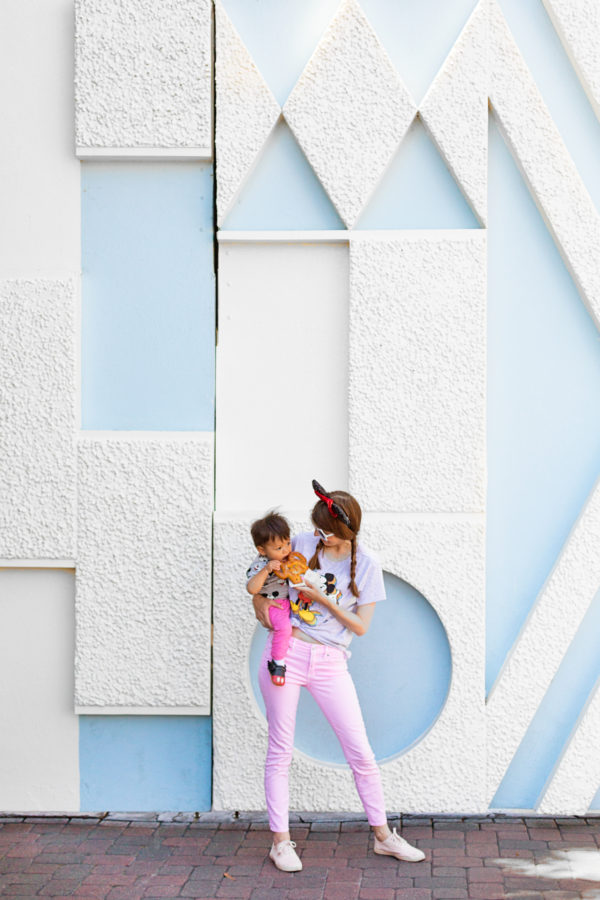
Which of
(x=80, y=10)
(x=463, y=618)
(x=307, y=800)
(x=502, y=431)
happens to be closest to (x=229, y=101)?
(x=80, y=10)

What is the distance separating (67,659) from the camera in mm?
4406

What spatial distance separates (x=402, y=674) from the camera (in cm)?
437

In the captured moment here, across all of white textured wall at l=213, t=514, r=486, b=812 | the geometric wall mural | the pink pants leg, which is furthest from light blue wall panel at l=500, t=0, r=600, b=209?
the pink pants leg

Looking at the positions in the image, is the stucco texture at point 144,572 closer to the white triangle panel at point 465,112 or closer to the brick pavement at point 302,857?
the brick pavement at point 302,857

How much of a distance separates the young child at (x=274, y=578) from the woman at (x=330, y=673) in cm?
4

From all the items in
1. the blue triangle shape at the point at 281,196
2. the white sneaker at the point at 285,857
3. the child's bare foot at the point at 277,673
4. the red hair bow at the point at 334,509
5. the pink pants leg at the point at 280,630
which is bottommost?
the white sneaker at the point at 285,857

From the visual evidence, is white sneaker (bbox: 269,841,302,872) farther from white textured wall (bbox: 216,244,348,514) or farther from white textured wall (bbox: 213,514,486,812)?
white textured wall (bbox: 216,244,348,514)

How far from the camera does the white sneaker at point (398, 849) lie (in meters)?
3.76

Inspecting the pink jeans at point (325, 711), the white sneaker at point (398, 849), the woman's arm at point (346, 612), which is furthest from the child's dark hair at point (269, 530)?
the white sneaker at point (398, 849)

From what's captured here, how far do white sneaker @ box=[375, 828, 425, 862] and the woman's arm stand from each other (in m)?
0.87

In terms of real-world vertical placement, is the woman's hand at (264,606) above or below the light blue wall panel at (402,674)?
above

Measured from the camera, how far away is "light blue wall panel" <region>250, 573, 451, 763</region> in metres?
4.36

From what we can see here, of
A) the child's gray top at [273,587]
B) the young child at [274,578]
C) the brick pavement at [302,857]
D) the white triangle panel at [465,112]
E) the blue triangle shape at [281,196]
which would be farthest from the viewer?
the blue triangle shape at [281,196]

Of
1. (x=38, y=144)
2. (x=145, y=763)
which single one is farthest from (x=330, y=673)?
(x=38, y=144)
